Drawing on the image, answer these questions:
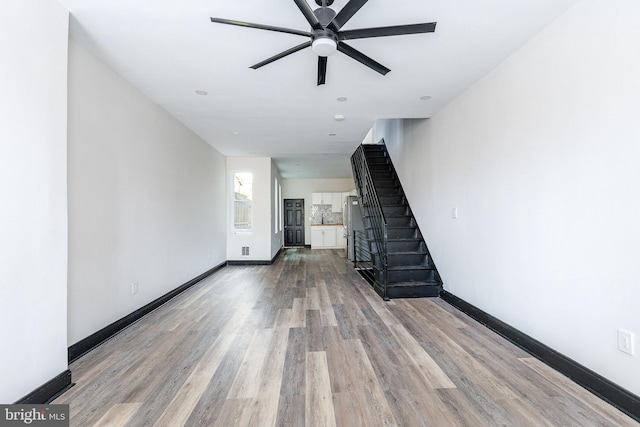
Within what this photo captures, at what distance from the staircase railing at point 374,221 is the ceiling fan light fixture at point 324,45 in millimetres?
2738

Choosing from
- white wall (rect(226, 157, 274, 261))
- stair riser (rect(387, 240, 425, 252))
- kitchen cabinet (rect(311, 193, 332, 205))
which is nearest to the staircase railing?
stair riser (rect(387, 240, 425, 252))

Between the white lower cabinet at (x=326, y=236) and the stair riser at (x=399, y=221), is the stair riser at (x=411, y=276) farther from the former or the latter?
the white lower cabinet at (x=326, y=236)

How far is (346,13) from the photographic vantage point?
5.86 feet

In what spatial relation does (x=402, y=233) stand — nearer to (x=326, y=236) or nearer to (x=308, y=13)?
(x=308, y=13)

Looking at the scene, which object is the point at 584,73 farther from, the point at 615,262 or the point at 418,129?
the point at 418,129

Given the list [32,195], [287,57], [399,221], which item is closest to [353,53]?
[287,57]

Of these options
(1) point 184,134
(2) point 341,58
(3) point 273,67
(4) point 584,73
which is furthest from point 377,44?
(1) point 184,134

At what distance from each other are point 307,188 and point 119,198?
8.46 meters

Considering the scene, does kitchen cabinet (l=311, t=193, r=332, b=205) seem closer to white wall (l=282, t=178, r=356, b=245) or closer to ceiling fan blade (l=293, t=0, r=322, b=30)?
white wall (l=282, t=178, r=356, b=245)

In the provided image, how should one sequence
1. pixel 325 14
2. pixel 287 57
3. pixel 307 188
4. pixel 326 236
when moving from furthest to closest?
pixel 307 188 < pixel 326 236 < pixel 287 57 < pixel 325 14

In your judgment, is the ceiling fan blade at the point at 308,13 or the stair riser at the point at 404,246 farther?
the stair riser at the point at 404,246

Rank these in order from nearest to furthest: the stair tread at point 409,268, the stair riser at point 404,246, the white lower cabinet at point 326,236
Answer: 1. the stair tread at point 409,268
2. the stair riser at point 404,246
3. the white lower cabinet at point 326,236

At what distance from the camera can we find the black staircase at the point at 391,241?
13.4 ft

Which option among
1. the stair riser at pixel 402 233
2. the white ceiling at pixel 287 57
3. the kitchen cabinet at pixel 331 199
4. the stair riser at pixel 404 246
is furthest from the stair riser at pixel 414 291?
the kitchen cabinet at pixel 331 199
